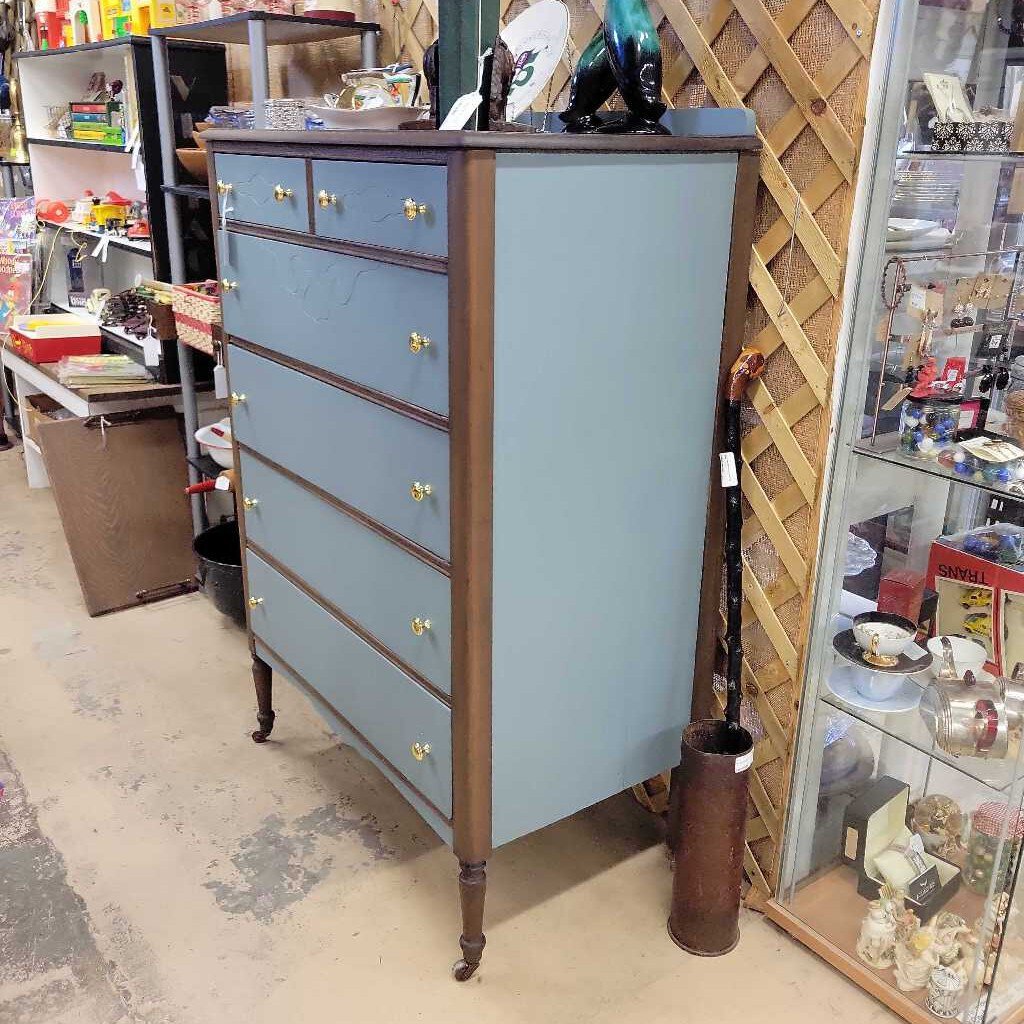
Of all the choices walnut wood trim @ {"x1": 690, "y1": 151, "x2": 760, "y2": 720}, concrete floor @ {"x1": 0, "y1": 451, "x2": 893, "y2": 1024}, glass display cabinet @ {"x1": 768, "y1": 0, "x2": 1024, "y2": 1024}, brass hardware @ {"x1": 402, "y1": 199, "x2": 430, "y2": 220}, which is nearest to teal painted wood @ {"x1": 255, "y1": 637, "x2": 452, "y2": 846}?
concrete floor @ {"x1": 0, "y1": 451, "x2": 893, "y2": 1024}

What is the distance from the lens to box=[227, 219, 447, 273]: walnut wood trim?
1.55 meters

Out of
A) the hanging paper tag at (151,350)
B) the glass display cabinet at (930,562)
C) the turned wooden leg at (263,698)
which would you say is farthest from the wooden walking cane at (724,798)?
the hanging paper tag at (151,350)

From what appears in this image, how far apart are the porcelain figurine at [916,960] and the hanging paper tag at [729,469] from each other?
89 cm

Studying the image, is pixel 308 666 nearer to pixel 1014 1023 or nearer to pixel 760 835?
pixel 760 835

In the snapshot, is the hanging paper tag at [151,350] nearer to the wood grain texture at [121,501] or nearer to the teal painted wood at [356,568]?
the wood grain texture at [121,501]

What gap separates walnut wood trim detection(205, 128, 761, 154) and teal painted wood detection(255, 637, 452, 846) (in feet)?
3.76

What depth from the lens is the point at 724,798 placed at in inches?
73.2

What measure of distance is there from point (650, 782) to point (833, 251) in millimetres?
1324

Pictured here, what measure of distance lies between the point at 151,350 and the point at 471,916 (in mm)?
2370

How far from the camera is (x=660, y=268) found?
1.68 m

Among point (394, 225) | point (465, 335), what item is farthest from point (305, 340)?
point (465, 335)

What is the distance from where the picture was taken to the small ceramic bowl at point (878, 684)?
183 cm

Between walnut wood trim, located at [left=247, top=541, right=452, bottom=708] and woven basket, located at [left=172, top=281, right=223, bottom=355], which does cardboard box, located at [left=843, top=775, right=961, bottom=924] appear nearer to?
walnut wood trim, located at [left=247, top=541, right=452, bottom=708]

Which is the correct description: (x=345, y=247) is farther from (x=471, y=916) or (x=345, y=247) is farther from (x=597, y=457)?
(x=471, y=916)
